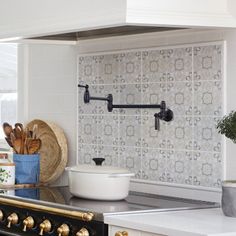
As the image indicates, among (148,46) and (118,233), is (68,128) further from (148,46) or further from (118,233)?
(118,233)

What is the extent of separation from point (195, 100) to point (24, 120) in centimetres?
149

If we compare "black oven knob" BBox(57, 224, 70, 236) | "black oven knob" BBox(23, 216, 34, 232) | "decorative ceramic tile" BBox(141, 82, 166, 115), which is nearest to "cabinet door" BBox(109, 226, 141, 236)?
"black oven knob" BBox(57, 224, 70, 236)

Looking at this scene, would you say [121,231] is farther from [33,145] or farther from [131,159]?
[33,145]

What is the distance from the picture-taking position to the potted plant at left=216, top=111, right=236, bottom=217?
312cm

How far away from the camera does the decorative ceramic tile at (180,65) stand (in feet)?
A: 12.2

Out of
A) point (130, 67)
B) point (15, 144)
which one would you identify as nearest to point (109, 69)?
point (130, 67)

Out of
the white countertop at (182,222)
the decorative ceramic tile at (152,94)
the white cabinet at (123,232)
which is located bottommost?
the white cabinet at (123,232)

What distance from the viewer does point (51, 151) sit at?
452 cm

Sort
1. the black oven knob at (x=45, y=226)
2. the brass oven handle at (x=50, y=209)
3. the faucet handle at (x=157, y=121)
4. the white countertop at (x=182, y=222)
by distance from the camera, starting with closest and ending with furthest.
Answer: the white countertop at (x=182, y=222)
the brass oven handle at (x=50, y=209)
the black oven knob at (x=45, y=226)
the faucet handle at (x=157, y=121)

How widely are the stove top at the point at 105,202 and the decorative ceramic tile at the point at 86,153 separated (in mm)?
356

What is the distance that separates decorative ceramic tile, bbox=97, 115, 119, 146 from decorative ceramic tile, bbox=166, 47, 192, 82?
1.57ft

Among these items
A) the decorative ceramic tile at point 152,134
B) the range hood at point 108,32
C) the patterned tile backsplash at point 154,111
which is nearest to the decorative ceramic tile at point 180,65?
the patterned tile backsplash at point 154,111

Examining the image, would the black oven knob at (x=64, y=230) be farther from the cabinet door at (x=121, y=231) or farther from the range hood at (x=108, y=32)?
the range hood at (x=108, y=32)

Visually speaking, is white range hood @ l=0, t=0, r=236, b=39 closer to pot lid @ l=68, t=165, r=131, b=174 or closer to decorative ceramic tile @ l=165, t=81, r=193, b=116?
decorative ceramic tile @ l=165, t=81, r=193, b=116
